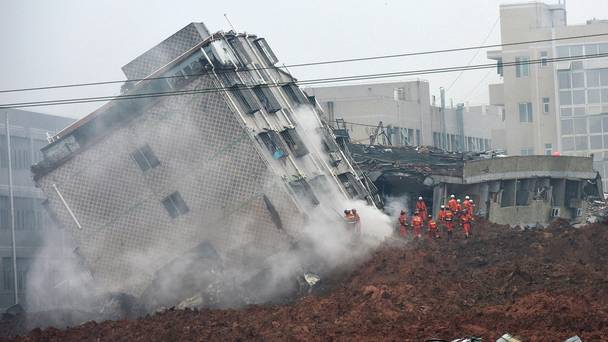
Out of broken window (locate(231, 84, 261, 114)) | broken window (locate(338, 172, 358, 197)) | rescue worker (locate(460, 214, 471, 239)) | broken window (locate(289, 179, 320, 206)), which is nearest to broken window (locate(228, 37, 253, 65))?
broken window (locate(231, 84, 261, 114))

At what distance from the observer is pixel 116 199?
108 ft

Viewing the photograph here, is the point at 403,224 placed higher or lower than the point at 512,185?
lower

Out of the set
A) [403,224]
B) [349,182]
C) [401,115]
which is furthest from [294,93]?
[401,115]

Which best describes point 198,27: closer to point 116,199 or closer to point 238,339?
point 116,199

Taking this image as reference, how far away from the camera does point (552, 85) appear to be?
239 feet

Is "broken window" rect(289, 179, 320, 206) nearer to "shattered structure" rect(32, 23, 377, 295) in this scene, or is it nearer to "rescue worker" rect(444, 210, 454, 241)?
"shattered structure" rect(32, 23, 377, 295)

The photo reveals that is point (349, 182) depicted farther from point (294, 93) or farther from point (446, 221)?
point (446, 221)

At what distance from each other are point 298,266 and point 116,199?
20.9 feet

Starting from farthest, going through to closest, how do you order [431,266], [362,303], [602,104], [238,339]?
[602,104]
[431,266]
[362,303]
[238,339]

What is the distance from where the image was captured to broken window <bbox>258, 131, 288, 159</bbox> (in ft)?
107

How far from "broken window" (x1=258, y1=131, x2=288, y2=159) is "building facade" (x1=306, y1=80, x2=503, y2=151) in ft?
116

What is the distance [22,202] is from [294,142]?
1955 centimetres

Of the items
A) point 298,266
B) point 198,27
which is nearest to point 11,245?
point 198,27

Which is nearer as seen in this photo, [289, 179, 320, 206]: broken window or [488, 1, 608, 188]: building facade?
[289, 179, 320, 206]: broken window
